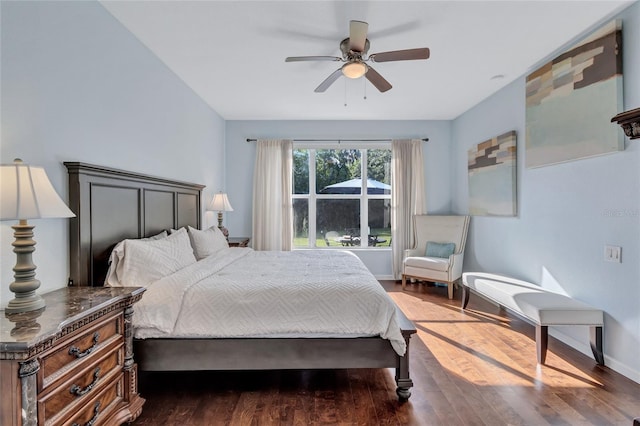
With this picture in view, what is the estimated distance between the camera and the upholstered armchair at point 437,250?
4457mm

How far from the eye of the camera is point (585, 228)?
8.82 ft

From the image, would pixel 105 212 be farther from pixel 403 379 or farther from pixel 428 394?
pixel 428 394

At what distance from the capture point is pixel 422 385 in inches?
89.2

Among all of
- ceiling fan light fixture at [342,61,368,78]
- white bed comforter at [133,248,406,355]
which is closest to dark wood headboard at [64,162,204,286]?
white bed comforter at [133,248,406,355]

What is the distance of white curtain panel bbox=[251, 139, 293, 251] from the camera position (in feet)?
17.1

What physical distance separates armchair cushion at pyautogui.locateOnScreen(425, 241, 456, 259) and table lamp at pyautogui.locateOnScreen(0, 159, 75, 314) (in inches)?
174

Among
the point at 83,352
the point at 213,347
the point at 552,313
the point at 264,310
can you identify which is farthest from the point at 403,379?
the point at 83,352

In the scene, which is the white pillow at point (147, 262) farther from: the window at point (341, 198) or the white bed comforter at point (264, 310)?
the window at point (341, 198)

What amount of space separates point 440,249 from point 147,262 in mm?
3939

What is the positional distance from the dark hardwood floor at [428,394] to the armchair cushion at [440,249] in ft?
6.47

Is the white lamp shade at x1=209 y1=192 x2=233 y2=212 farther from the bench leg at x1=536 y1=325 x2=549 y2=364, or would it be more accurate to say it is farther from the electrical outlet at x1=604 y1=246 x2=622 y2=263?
the electrical outlet at x1=604 y1=246 x2=622 y2=263

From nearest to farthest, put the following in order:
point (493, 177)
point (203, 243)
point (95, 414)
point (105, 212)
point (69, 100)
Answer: point (95, 414)
point (69, 100)
point (105, 212)
point (203, 243)
point (493, 177)

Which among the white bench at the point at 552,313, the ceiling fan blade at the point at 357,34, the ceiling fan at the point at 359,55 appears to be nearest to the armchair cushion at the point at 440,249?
the white bench at the point at 552,313

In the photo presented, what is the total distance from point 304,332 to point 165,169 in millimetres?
2231
